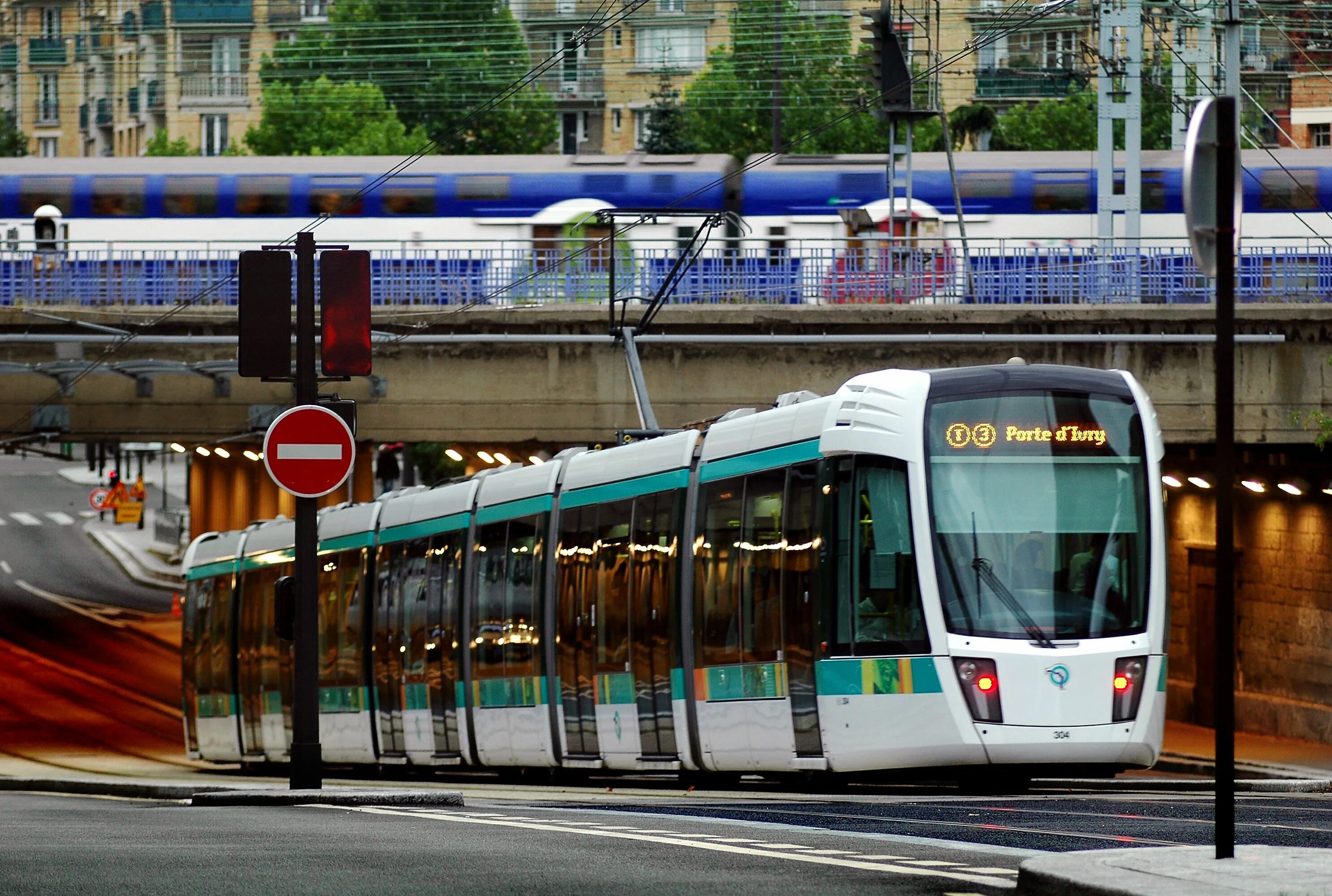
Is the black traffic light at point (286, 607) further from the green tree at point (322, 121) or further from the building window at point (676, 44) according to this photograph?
the building window at point (676, 44)

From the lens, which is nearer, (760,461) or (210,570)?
(760,461)

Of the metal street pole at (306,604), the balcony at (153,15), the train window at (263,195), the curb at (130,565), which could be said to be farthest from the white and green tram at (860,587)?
the balcony at (153,15)

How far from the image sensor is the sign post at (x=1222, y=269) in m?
9.00

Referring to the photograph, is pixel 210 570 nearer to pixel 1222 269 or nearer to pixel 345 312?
pixel 345 312

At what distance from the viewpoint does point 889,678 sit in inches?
568

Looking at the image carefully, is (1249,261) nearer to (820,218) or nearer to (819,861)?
(820,218)

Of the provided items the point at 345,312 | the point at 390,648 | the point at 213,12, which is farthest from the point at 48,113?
the point at 345,312

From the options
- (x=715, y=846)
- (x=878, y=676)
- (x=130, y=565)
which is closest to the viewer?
(x=715, y=846)

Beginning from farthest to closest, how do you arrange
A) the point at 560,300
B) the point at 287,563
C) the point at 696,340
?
the point at 560,300 → the point at 696,340 → the point at 287,563

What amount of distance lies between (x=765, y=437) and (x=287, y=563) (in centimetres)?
1102

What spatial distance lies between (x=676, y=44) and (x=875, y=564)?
250 feet

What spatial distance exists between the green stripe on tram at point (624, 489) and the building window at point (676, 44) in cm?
7026

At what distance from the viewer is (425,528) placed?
72.3ft

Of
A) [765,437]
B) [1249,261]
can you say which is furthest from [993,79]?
[765,437]
